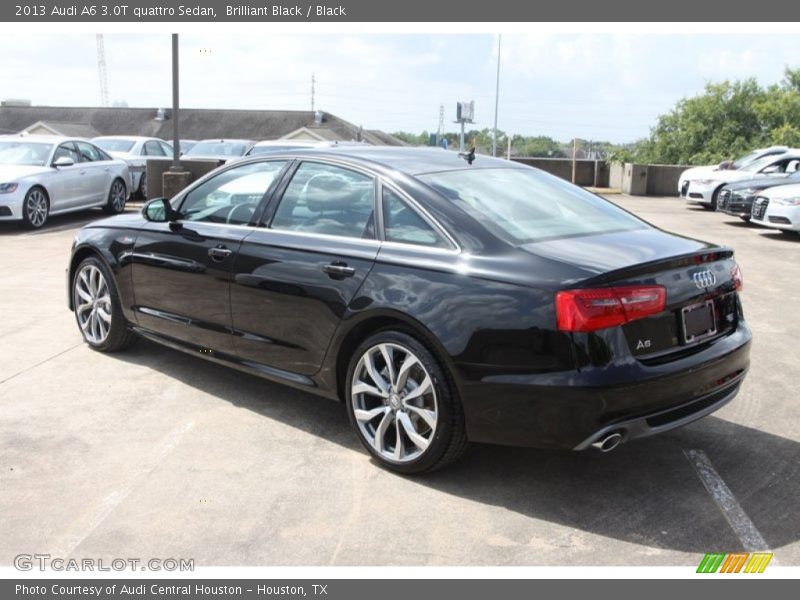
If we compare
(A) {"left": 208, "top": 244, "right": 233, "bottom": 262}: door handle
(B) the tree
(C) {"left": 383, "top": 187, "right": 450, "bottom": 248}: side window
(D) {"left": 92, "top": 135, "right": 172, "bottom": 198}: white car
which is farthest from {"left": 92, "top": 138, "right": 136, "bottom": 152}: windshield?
(B) the tree

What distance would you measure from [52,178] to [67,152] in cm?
78

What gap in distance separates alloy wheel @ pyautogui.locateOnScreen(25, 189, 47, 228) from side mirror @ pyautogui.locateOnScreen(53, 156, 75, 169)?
2.03 feet

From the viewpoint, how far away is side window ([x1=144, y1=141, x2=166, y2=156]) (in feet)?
65.0

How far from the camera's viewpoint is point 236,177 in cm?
521

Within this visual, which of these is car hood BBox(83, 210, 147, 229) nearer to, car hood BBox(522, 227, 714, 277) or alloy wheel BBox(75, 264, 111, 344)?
alloy wheel BBox(75, 264, 111, 344)

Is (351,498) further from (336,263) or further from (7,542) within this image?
(7,542)

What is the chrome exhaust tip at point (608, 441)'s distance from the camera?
3.49m

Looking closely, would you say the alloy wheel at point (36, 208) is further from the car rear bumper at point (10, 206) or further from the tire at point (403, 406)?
the tire at point (403, 406)

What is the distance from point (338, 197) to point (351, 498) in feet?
5.51

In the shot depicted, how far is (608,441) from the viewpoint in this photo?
3504mm

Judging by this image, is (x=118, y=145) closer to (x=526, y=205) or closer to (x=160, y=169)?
(x=160, y=169)

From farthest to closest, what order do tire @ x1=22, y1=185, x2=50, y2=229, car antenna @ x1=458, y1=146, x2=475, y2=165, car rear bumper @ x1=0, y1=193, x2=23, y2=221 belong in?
1. tire @ x1=22, y1=185, x2=50, y2=229
2. car rear bumper @ x1=0, y1=193, x2=23, y2=221
3. car antenna @ x1=458, y1=146, x2=475, y2=165

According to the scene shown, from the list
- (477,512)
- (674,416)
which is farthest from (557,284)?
(477,512)
